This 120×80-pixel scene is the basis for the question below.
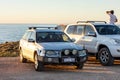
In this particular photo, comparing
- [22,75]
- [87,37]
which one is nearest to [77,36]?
[87,37]

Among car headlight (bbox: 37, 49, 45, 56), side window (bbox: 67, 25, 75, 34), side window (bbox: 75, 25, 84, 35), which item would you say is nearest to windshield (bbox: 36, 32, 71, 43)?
car headlight (bbox: 37, 49, 45, 56)

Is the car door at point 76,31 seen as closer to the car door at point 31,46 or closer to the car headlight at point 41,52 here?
the car door at point 31,46

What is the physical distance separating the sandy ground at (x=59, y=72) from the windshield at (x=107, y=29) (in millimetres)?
1296

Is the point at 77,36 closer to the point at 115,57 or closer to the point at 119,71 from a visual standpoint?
the point at 115,57

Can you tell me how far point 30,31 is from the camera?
2061cm

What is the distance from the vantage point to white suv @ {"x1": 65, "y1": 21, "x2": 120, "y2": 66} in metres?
19.8

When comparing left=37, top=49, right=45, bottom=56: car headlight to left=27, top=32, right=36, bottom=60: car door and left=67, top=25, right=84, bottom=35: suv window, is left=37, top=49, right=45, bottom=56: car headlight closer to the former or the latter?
left=27, top=32, right=36, bottom=60: car door

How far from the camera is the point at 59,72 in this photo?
1803cm

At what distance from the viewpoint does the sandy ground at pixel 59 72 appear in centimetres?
1655

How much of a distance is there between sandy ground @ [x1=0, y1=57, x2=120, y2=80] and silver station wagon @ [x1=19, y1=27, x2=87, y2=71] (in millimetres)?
359

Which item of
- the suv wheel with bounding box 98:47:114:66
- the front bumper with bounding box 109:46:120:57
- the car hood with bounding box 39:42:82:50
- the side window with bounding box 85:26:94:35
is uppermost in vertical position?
the side window with bounding box 85:26:94:35

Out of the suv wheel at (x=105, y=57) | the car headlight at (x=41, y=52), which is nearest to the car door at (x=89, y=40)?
the suv wheel at (x=105, y=57)

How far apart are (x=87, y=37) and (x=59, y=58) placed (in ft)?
12.3

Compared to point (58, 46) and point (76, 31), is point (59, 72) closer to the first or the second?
point (58, 46)
